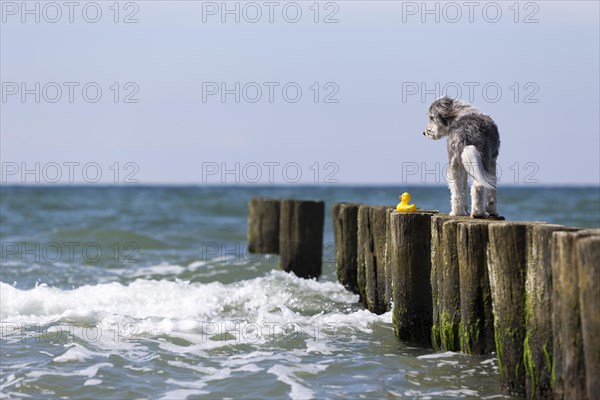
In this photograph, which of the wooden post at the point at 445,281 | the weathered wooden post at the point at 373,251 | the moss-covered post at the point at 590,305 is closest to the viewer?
the moss-covered post at the point at 590,305

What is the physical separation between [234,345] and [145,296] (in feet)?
12.4

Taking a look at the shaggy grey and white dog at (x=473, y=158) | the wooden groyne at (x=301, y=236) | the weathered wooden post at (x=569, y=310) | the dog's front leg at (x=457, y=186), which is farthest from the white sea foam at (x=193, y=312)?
the weathered wooden post at (x=569, y=310)

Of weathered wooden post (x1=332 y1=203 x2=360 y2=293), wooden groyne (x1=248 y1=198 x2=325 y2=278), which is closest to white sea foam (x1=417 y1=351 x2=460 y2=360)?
weathered wooden post (x1=332 y1=203 x2=360 y2=293)

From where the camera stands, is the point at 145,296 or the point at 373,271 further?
the point at 145,296

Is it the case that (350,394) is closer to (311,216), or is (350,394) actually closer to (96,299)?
(96,299)

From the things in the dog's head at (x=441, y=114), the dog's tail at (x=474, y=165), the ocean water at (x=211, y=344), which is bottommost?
the ocean water at (x=211, y=344)

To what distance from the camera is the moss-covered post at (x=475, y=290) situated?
6945 mm

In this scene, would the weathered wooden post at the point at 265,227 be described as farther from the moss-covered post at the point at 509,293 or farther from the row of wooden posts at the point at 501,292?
the moss-covered post at the point at 509,293

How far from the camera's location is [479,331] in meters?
7.27

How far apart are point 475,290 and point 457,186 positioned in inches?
51.8

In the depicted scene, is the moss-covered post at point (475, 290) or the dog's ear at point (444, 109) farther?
the dog's ear at point (444, 109)

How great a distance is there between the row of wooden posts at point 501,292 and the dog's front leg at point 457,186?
302 mm

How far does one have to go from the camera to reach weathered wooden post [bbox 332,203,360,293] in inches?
478

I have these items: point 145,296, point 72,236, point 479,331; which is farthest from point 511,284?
point 72,236
